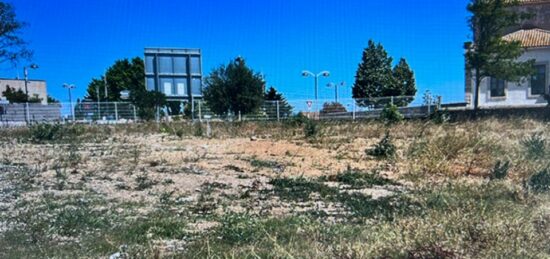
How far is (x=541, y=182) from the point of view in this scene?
549 cm

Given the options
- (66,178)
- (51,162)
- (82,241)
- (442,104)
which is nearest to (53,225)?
(82,241)

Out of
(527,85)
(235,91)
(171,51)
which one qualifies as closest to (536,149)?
(171,51)

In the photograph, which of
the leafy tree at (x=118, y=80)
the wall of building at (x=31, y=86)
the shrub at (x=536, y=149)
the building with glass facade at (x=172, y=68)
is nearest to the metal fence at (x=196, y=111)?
the building with glass facade at (x=172, y=68)

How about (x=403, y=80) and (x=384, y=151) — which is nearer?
(x=384, y=151)

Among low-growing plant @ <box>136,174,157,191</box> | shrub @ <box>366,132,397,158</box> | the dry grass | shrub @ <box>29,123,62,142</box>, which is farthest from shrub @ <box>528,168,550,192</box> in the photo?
shrub @ <box>29,123,62,142</box>

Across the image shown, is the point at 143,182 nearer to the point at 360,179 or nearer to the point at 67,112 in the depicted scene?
the point at 360,179

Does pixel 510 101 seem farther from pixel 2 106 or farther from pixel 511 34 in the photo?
pixel 2 106

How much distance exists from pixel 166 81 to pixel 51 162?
11.9 metres

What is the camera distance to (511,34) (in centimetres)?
3559

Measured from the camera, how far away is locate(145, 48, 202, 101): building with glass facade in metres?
20.5

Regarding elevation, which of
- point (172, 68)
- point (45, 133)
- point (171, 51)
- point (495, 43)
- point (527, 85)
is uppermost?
point (495, 43)

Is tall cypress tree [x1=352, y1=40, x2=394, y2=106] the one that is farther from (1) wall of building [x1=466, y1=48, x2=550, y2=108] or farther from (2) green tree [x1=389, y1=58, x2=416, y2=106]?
(1) wall of building [x1=466, y1=48, x2=550, y2=108]

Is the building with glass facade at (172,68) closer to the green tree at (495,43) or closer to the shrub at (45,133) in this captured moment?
the shrub at (45,133)

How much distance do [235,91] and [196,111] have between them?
10.0 ft
